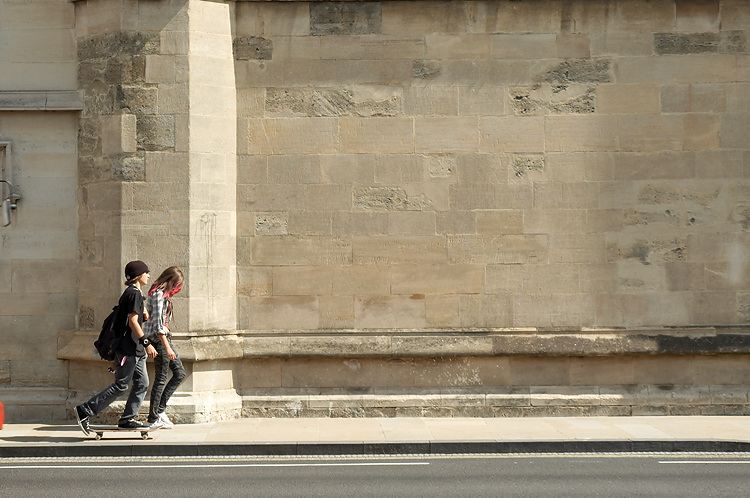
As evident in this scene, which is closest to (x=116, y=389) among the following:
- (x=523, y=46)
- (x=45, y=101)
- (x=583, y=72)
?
(x=45, y=101)

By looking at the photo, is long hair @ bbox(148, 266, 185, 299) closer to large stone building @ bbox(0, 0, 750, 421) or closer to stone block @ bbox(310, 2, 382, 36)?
large stone building @ bbox(0, 0, 750, 421)

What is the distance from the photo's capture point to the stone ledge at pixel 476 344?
12.7 m

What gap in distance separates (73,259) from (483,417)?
5683 mm

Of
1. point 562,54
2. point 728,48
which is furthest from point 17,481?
point 728,48

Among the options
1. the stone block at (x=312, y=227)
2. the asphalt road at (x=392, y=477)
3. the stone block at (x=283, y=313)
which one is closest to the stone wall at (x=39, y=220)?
the stone block at (x=283, y=313)

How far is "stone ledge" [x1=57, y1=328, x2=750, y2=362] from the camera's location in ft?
41.5

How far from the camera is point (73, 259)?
12.9m

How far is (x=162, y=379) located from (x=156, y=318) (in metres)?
0.71

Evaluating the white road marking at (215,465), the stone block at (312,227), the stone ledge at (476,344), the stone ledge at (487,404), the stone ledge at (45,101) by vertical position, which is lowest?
the white road marking at (215,465)

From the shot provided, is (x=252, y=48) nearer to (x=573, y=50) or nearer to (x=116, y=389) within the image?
(x=573, y=50)

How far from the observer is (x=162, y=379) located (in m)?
11.4

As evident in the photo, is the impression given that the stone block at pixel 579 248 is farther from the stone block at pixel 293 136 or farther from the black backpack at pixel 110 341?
the black backpack at pixel 110 341

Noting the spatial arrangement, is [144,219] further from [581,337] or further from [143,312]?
[581,337]

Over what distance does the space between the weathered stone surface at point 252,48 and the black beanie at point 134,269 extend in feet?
10.5
